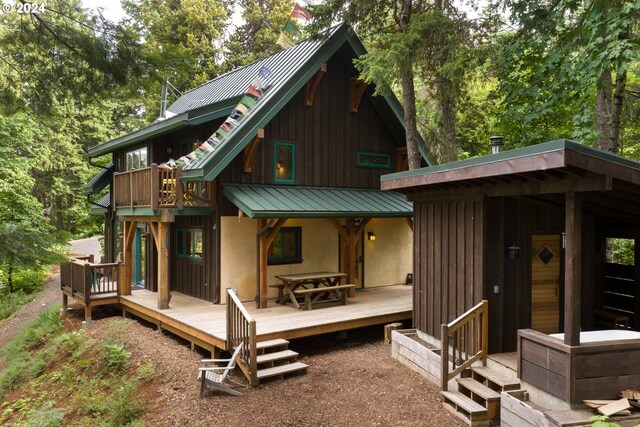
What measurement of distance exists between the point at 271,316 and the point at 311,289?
107cm

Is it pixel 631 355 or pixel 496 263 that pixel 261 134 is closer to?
pixel 496 263

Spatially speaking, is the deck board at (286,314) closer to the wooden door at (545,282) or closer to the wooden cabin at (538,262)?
the wooden cabin at (538,262)

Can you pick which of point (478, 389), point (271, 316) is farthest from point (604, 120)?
point (271, 316)

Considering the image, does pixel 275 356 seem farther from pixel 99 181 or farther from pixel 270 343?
pixel 99 181

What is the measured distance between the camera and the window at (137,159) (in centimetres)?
1325

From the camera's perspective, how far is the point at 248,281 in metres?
11.3

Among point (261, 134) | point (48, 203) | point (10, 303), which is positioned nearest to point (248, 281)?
point (261, 134)

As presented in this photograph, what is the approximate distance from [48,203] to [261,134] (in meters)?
23.8

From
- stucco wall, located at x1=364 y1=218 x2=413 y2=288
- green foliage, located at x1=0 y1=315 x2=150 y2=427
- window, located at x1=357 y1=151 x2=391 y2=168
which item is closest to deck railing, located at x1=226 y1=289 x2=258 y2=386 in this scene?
green foliage, located at x1=0 y1=315 x2=150 y2=427

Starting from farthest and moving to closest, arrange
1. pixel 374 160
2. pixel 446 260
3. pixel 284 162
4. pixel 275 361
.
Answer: pixel 374 160 < pixel 284 162 < pixel 275 361 < pixel 446 260

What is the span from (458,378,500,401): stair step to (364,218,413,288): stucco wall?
704 centimetres

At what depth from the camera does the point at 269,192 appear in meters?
11.1

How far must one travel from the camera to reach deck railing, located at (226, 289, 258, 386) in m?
6.92

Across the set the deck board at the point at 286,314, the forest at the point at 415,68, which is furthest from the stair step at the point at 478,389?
the forest at the point at 415,68
